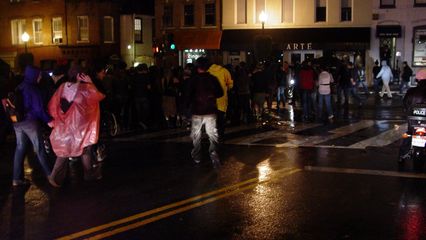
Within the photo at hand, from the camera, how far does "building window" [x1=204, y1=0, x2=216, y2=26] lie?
3918 cm

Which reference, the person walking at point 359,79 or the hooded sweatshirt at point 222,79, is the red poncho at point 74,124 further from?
the person walking at point 359,79

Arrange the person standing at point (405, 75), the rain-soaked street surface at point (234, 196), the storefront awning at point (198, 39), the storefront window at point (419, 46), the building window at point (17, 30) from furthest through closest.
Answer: the building window at point (17, 30) < the storefront awning at point (198, 39) < the storefront window at point (419, 46) < the person standing at point (405, 75) < the rain-soaked street surface at point (234, 196)

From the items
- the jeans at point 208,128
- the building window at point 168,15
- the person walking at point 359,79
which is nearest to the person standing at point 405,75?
the person walking at point 359,79

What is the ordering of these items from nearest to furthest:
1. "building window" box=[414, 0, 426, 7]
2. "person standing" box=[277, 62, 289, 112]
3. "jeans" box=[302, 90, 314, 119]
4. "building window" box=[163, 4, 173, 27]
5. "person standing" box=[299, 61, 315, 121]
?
"person standing" box=[299, 61, 315, 121], "jeans" box=[302, 90, 314, 119], "person standing" box=[277, 62, 289, 112], "building window" box=[414, 0, 426, 7], "building window" box=[163, 4, 173, 27]

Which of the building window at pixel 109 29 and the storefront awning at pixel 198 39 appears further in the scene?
the building window at pixel 109 29

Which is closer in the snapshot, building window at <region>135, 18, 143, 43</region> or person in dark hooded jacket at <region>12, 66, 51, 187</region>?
person in dark hooded jacket at <region>12, 66, 51, 187</region>

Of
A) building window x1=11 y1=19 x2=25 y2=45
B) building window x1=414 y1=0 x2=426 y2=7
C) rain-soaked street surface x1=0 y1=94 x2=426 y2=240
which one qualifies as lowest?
rain-soaked street surface x1=0 y1=94 x2=426 y2=240

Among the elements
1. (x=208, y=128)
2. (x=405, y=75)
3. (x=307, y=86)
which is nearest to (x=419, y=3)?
(x=405, y=75)

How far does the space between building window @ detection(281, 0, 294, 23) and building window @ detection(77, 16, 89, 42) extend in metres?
14.4

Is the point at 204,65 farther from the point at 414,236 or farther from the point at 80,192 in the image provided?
the point at 414,236

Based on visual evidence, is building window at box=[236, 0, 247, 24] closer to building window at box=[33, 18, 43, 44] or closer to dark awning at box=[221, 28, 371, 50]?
dark awning at box=[221, 28, 371, 50]

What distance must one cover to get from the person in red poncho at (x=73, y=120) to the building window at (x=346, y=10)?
29217mm

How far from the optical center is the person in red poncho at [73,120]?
8.57 meters

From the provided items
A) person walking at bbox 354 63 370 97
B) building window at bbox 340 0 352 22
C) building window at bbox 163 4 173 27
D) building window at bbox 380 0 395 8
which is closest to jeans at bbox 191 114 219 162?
person walking at bbox 354 63 370 97
